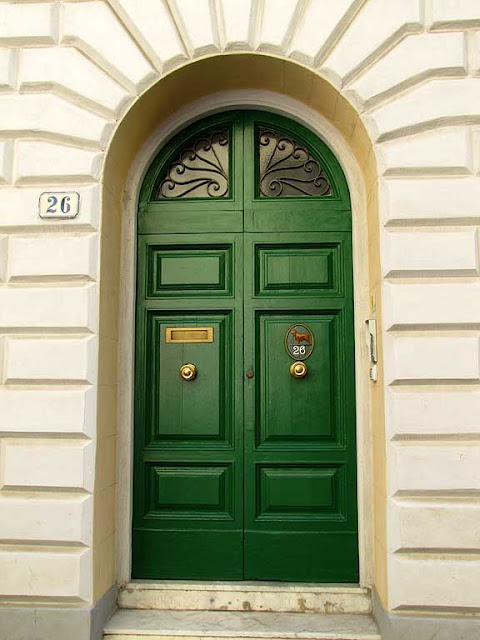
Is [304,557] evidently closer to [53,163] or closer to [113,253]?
[113,253]

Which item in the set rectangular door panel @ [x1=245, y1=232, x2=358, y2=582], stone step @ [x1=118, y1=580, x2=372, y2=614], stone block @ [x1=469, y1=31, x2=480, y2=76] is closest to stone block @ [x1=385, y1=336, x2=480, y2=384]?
rectangular door panel @ [x1=245, y1=232, x2=358, y2=582]

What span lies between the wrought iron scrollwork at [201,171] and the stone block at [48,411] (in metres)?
1.73

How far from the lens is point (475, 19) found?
12.7 ft

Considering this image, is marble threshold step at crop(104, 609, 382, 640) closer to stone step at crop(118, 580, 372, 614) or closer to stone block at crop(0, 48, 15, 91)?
stone step at crop(118, 580, 372, 614)

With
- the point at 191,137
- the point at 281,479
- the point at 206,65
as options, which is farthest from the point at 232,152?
the point at 281,479

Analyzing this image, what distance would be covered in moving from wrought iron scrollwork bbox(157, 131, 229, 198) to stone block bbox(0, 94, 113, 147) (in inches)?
26.8

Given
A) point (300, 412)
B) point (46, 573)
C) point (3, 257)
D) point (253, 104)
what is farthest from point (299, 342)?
point (46, 573)

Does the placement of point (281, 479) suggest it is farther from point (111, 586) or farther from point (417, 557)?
point (111, 586)

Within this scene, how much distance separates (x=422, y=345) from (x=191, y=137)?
2.41 metres

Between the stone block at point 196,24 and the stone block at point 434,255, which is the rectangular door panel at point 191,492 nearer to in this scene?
the stone block at point 434,255

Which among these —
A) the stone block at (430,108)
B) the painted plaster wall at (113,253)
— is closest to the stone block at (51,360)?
the painted plaster wall at (113,253)

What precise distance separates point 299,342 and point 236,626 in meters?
1.98

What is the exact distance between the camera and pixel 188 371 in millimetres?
4254

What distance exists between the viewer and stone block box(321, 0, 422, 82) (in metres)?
3.91
